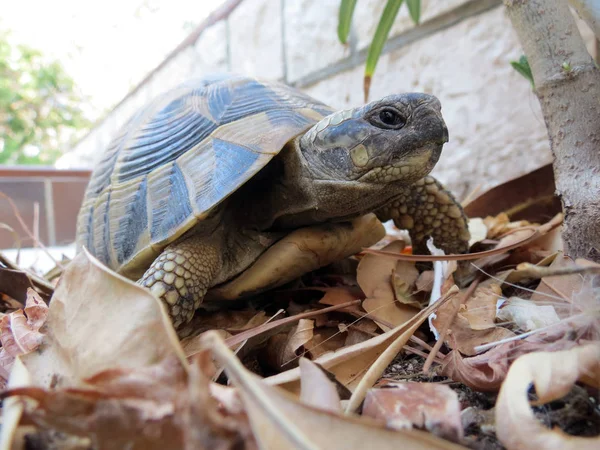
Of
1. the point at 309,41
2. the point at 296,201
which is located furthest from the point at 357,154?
the point at 309,41

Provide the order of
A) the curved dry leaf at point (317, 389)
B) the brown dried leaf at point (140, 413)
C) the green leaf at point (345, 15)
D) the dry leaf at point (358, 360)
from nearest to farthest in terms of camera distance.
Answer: the brown dried leaf at point (140, 413) → the curved dry leaf at point (317, 389) → the dry leaf at point (358, 360) → the green leaf at point (345, 15)

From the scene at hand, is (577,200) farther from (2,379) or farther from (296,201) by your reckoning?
(2,379)

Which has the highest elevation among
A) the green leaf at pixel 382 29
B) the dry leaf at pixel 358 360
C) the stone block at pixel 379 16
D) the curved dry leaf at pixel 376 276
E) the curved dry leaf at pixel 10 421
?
the stone block at pixel 379 16

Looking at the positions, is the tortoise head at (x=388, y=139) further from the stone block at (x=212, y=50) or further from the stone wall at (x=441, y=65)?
the stone block at (x=212, y=50)

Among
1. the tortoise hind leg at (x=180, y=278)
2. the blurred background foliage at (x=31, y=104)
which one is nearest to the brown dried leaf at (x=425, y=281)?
the tortoise hind leg at (x=180, y=278)

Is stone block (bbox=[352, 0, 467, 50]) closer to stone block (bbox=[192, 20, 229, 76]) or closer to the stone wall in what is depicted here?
the stone wall

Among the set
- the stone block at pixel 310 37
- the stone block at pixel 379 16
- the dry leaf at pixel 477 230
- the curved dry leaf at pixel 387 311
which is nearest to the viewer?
the curved dry leaf at pixel 387 311
